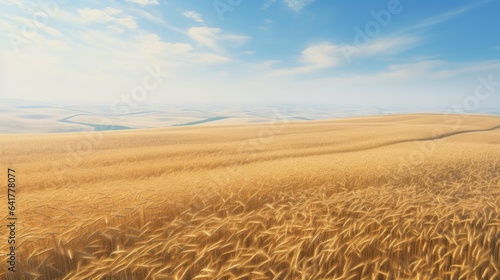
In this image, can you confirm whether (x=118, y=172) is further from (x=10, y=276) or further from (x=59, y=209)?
(x=10, y=276)

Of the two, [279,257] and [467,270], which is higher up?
[279,257]

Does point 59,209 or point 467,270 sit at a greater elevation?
point 59,209

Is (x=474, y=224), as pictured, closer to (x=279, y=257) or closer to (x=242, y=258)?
(x=279, y=257)

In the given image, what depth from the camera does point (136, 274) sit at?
234 centimetres

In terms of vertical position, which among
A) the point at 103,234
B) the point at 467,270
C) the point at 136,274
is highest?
the point at 103,234

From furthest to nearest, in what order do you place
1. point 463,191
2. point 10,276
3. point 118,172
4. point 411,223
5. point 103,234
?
point 118,172 → point 463,191 → point 411,223 → point 103,234 → point 10,276

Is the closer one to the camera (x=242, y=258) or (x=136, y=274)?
(x=136, y=274)

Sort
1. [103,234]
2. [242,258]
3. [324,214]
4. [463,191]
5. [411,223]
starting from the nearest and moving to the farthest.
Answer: [242,258] → [103,234] → [411,223] → [324,214] → [463,191]

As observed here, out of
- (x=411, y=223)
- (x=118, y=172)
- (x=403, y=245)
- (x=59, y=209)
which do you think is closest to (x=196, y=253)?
(x=59, y=209)

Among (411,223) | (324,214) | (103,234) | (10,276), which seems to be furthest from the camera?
(324,214)

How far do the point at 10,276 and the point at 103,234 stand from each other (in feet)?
2.54

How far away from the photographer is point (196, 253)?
8.50ft

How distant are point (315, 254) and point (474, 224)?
8.28 ft

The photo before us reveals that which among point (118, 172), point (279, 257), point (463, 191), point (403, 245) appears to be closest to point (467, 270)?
point (403, 245)
